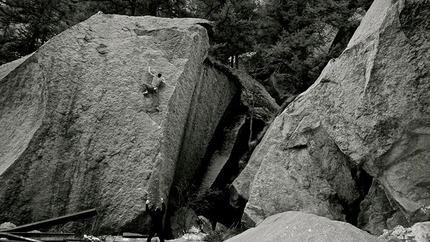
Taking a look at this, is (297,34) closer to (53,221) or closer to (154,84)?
(154,84)

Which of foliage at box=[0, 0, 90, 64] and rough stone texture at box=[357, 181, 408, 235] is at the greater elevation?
foliage at box=[0, 0, 90, 64]

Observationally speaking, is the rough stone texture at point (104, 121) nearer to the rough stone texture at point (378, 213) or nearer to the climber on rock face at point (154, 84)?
the climber on rock face at point (154, 84)

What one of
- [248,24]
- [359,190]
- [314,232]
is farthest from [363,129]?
[248,24]

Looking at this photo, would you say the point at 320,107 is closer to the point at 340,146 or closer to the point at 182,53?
the point at 340,146

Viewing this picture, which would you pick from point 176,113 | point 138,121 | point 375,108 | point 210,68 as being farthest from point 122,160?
point 375,108

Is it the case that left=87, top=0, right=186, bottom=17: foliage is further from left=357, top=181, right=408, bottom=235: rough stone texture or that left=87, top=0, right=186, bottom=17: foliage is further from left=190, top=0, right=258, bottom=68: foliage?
left=357, top=181, right=408, bottom=235: rough stone texture

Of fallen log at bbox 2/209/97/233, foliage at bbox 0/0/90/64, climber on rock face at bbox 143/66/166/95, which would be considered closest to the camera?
fallen log at bbox 2/209/97/233

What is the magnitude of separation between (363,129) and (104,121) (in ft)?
20.3

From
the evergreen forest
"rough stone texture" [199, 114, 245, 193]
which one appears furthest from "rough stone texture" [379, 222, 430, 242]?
the evergreen forest

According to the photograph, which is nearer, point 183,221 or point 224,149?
point 183,221

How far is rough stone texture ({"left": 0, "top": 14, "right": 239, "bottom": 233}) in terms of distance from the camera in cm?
934

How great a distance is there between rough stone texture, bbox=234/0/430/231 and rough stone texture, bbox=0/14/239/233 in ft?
8.61

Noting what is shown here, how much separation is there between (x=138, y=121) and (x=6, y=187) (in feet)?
10.7

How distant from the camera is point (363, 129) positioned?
297 inches
